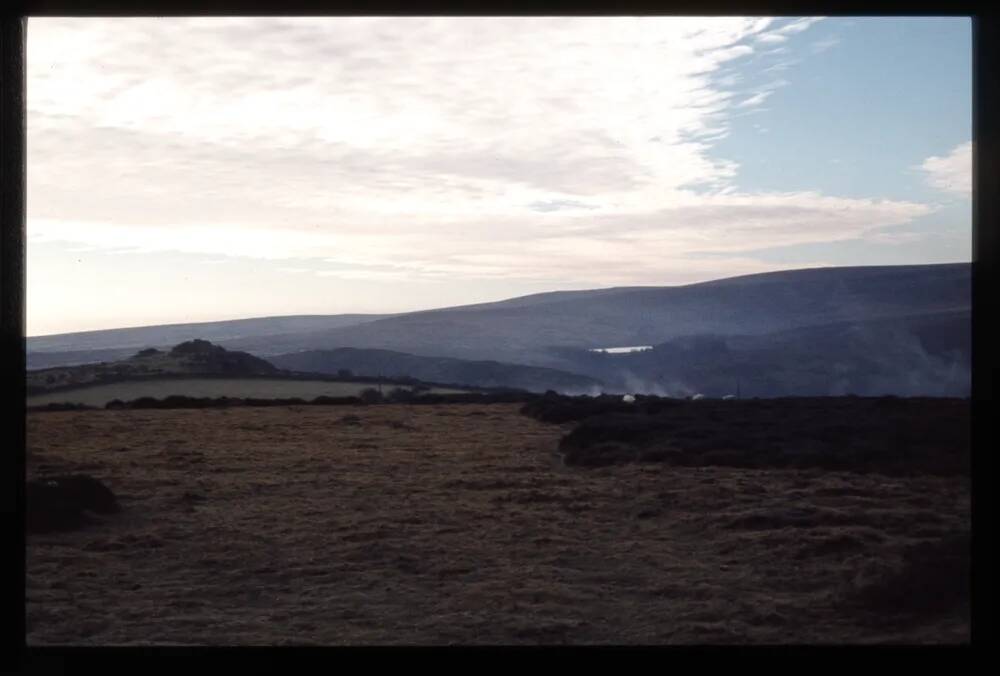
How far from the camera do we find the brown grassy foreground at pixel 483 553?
19.6 ft

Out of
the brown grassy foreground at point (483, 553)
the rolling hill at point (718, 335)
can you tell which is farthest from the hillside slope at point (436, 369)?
the brown grassy foreground at point (483, 553)

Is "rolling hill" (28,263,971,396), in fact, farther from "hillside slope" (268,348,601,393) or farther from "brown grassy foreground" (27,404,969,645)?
"brown grassy foreground" (27,404,969,645)

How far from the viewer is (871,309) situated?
32781mm

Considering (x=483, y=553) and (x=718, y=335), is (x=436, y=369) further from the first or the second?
(x=483, y=553)

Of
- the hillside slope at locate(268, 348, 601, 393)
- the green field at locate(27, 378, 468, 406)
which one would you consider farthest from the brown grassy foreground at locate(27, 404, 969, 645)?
the hillside slope at locate(268, 348, 601, 393)

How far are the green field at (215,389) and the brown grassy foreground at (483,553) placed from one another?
30.6 ft

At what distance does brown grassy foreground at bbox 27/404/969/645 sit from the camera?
5.98m

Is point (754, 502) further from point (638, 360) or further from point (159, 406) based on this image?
point (159, 406)

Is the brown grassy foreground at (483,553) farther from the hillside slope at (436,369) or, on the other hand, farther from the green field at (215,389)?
the hillside slope at (436,369)

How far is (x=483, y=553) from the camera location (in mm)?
8766

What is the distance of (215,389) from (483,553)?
20.4 m

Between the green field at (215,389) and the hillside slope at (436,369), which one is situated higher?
the hillside slope at (436,369)

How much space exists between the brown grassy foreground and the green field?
934cm

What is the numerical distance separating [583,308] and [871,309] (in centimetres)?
1183
